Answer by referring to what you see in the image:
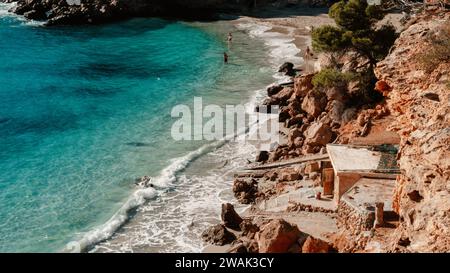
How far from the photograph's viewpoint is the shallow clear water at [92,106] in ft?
93.5

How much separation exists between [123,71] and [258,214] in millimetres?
31545

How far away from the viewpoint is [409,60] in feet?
69.9

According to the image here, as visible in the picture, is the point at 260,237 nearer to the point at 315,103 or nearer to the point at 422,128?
the point at 422,128

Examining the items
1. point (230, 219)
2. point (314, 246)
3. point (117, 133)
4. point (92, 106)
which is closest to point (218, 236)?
point (230, 219)

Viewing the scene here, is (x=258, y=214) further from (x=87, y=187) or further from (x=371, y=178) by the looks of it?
(x=87, y=187)

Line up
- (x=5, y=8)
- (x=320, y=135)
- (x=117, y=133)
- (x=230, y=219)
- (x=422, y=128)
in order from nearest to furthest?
(x=422, y=128)
(x=230, y=219)
(x=320, y=135)
(x=117, y=133)
(x=5, y=8)

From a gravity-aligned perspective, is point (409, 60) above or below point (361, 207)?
above

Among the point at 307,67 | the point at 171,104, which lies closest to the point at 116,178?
the point at 171,104

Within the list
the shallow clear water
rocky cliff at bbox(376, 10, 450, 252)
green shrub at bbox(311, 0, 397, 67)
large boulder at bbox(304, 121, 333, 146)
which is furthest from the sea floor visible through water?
rocky cliff at bbox(376, 10, 450, 252)

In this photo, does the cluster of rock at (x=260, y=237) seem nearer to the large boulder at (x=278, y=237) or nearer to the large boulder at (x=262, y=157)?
the large boulder at (x=278, y=237)

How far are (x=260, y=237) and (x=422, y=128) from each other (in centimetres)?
754

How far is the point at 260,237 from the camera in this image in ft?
68.3

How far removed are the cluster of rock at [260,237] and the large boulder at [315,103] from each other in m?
12.6
